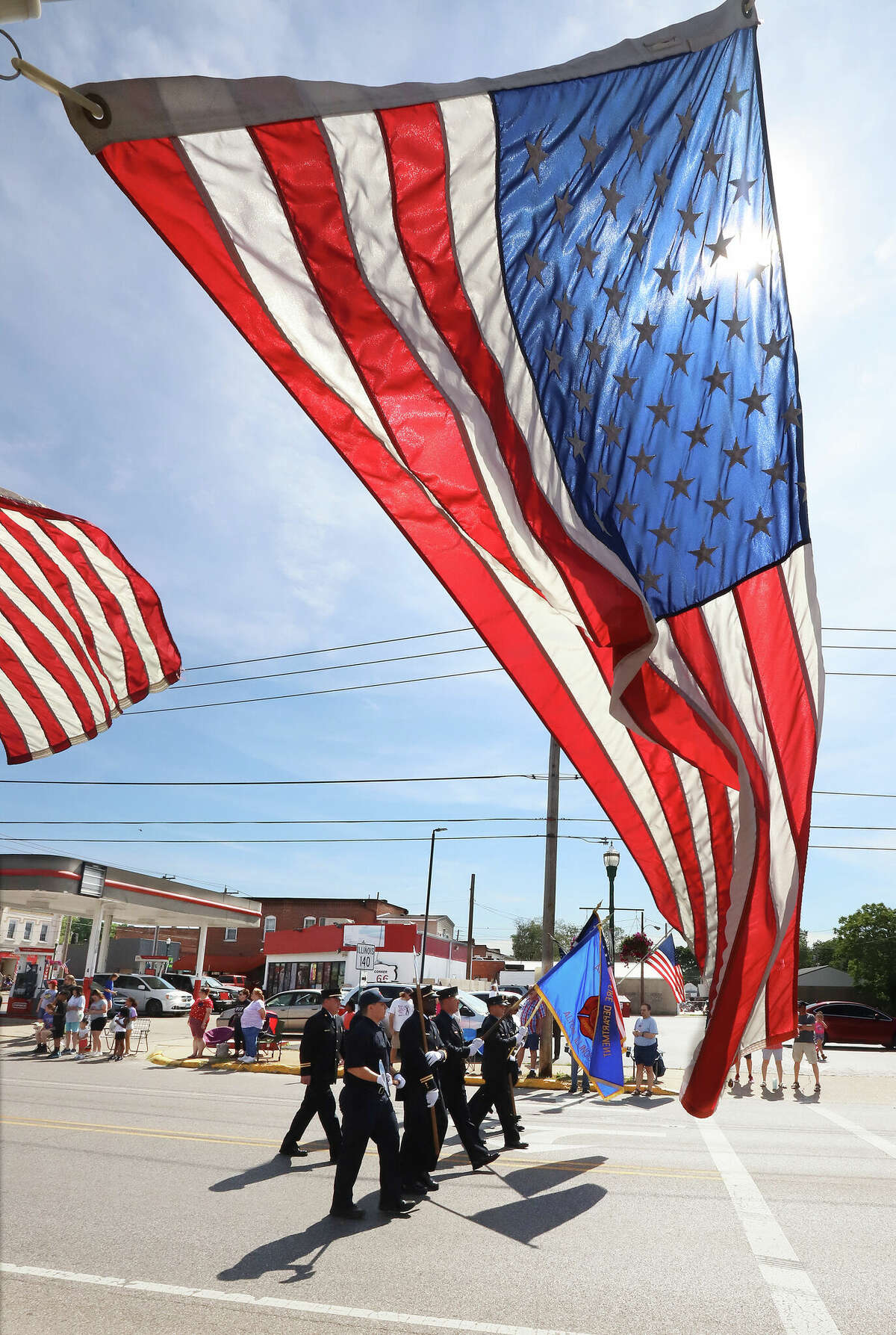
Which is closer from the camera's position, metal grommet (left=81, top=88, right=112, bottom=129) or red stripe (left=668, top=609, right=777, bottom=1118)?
metal grommet (left=81, top=88, right=112, bottom=129)

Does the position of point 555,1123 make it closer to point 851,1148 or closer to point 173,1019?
point 851,1148

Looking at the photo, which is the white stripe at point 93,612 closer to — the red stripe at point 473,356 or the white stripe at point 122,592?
the white stripe at point 122,592

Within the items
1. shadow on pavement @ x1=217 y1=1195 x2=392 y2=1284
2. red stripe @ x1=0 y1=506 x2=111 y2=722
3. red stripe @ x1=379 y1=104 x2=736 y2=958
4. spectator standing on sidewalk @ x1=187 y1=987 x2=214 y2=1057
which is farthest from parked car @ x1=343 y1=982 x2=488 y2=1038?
red stripe @ x1=379 y1=104 x2=736 y2=958

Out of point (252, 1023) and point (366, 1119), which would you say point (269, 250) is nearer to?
point (366, 1119)

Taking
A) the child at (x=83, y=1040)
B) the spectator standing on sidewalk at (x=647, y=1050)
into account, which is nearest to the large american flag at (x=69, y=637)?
the spectator standing on sidewalk at (x=647, y=1050)

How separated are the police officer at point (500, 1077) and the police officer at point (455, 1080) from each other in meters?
0.25

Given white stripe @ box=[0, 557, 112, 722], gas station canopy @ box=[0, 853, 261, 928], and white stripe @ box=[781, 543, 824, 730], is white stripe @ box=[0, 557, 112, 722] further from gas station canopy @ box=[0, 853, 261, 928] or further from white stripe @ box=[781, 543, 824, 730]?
gas station canopy @ box=[0, 853, 261, 928]

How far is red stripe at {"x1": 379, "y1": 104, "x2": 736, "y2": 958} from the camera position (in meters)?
3.70

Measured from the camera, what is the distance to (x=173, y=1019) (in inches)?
1371

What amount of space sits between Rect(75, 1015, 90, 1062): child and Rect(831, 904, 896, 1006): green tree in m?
45.6

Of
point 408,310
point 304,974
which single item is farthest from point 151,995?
point 408,310

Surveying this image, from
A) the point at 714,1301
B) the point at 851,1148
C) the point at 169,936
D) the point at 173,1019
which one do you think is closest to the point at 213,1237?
the point at 714,1301

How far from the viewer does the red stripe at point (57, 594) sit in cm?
654

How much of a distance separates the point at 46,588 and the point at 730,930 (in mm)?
5272
